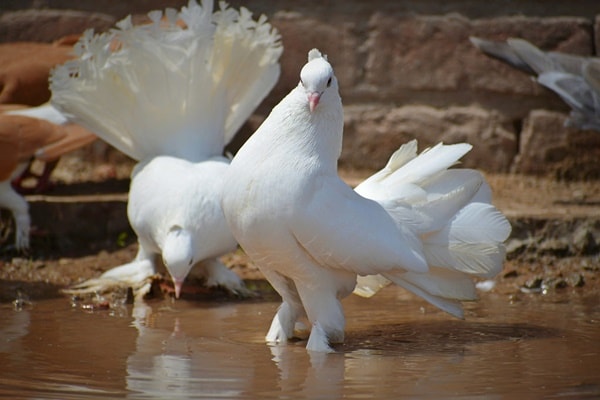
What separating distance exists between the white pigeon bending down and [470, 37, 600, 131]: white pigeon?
1.37 m

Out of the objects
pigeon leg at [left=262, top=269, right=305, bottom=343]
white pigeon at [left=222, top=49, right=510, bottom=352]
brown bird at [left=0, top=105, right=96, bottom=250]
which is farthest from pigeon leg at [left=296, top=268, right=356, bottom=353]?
brown bird at [left=0, top=105, right=96, bottom=250]

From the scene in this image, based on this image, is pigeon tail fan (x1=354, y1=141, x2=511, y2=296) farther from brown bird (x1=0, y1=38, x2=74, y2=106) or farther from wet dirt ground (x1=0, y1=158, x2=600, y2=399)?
brown bird (x1=0, y1=38, x2=74, y2=106)

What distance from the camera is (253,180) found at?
3580 millimetres

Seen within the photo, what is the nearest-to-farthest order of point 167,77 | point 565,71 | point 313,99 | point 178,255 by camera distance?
point 313,99 < point 178,255 < point 167,77 < point 565,71

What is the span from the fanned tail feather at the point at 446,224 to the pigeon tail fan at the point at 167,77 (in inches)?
53.1

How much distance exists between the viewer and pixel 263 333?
4.02 metres

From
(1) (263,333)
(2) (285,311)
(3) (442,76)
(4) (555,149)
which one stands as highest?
(3) (442,76)

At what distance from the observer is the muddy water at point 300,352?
3.07 metres

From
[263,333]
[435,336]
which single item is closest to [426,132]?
[435,336]

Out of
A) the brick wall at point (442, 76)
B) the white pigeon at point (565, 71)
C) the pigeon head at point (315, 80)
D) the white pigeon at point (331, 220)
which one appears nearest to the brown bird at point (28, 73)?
the brick wall at point (442, 76)

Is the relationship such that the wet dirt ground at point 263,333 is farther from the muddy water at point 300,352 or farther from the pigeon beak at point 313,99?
the pigeon beak at point 313,99

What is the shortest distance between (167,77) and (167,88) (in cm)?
5

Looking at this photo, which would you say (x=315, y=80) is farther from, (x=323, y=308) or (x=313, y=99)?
(x=323, y=308)

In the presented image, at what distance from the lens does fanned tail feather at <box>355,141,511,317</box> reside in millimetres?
3936
